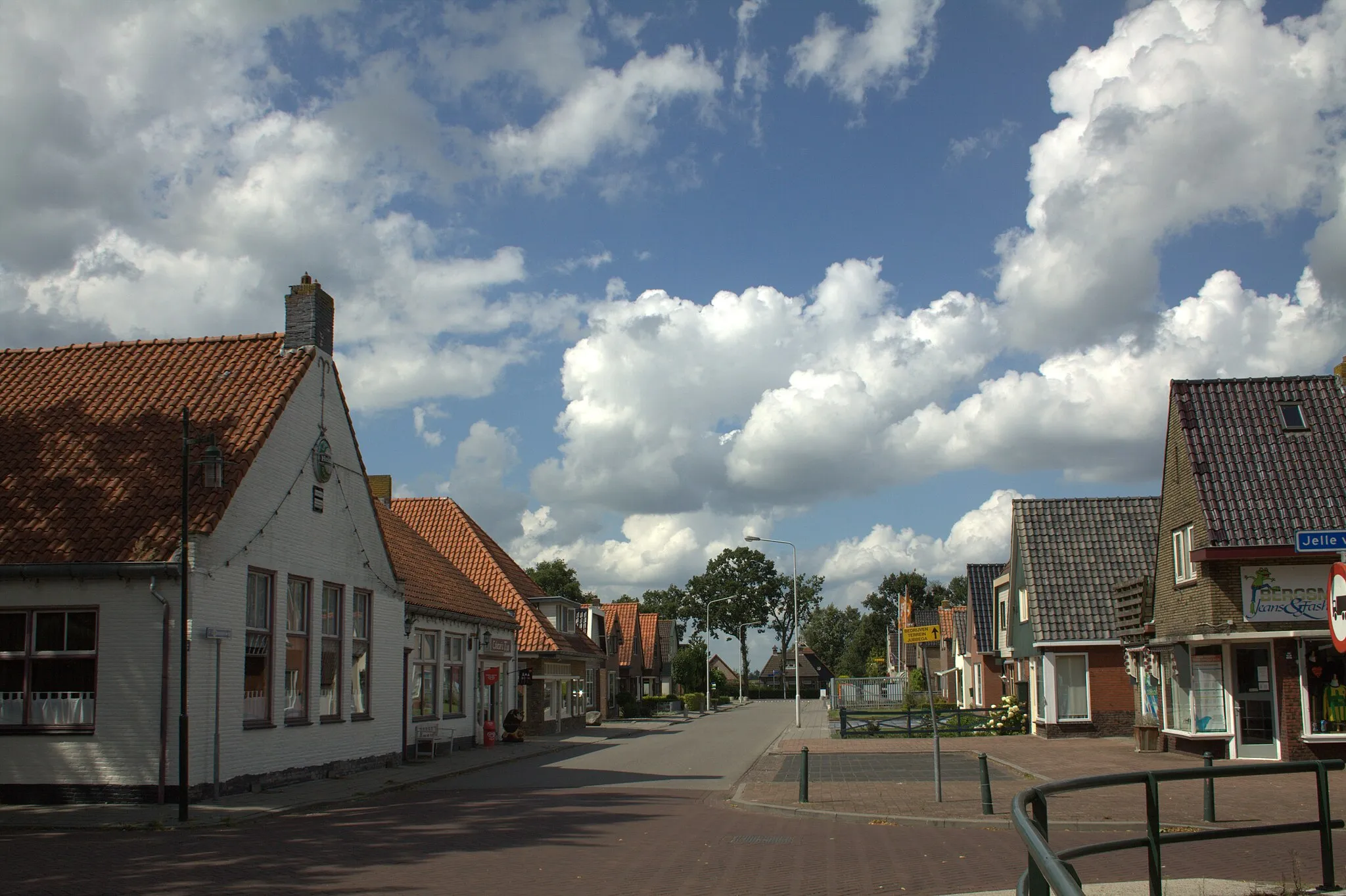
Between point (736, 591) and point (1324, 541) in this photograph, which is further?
point (736, 591)

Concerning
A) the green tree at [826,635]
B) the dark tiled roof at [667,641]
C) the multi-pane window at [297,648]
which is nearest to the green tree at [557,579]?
the dark tiled roof at [667,641]

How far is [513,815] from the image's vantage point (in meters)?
17.1

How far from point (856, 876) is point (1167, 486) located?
19102 millimetres

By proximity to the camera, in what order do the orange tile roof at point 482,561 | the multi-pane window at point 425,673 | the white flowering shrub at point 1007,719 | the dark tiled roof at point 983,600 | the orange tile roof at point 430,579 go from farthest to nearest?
the dark tiled roof at point 983,600, the orange tile roof at point 482,561, the white flowering shrub at point 1007,719, the orange tile roof at point 430,579, the multi-pane window at point 425,673

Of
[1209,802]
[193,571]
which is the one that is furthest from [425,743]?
[1209,802]

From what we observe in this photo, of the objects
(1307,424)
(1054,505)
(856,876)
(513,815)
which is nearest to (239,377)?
(513,815)

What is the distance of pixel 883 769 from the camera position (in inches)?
998

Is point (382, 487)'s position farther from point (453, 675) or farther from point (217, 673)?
point (217, 673)

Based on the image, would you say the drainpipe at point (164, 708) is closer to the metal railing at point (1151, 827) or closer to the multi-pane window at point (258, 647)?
the multi-pane window at point (258, 647)

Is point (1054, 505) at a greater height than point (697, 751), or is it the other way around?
point (1054, 505)

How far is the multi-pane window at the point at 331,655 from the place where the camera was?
23609 mm

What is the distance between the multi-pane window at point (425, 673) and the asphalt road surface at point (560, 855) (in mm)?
10152

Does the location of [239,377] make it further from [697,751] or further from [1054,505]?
[1054,505]

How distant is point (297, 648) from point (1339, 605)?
1794cm
